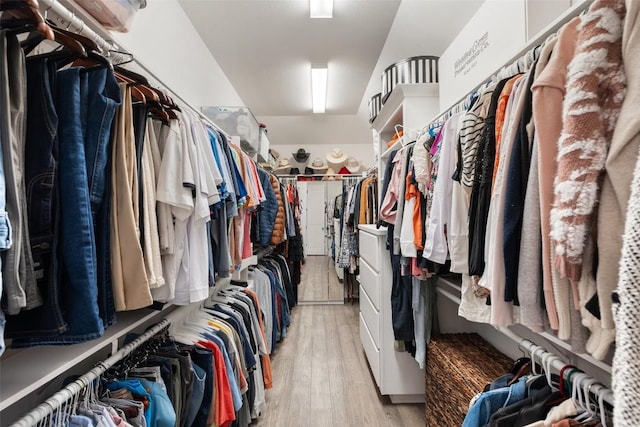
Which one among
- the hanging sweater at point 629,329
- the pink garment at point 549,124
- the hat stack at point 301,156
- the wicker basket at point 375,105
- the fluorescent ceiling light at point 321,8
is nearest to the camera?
the hanging sweater at point 629,329

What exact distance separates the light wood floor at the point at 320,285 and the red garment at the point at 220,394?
3.02 metres

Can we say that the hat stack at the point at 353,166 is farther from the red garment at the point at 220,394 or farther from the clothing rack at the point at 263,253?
the red garment at the point at 220,394

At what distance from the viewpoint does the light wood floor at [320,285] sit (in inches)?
170

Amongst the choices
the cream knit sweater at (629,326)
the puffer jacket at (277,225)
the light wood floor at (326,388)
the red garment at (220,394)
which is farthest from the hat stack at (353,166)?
the cream knit sweater at (629,326)

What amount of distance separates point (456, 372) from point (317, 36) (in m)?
2.78

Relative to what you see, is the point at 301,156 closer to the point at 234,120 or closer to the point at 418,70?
the point at 234,120

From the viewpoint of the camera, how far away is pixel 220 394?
4.10ft

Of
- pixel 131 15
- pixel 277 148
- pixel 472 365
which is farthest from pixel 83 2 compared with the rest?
pixel 277 148

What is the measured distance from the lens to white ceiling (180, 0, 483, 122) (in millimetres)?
2282

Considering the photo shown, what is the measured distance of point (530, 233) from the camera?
68 centimetres

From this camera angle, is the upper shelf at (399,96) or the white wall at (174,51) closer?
the white wall at (174,51)

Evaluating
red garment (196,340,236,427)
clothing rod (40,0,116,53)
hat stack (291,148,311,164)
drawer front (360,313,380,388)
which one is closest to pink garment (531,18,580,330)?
clothing rod (40,0,116,53)

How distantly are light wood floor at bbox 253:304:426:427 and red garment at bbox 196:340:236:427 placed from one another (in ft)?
2.34

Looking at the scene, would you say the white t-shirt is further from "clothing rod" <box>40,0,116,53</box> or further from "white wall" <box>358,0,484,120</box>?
"white wall" <box>358,0,484,120</box>
